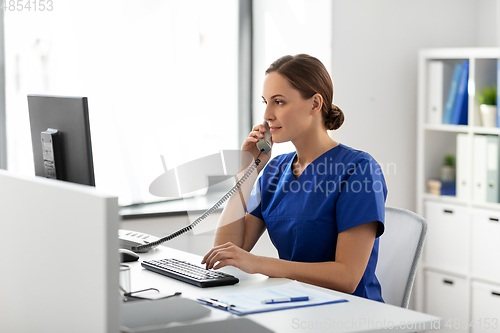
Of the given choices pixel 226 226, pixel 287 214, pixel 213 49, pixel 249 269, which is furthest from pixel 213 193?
pixel 213 49

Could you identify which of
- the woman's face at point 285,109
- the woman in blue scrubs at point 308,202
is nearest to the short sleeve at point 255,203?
the woman in blue scrubs at point 308,202

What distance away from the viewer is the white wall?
2.90 m

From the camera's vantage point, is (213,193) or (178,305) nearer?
(178,305)

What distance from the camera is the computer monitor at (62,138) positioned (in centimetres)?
145

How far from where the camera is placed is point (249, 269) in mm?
1529

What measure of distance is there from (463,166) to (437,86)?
1.41 ft

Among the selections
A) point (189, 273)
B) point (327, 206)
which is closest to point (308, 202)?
point (327, 206)

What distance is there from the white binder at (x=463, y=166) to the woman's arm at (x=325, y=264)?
1518 mm

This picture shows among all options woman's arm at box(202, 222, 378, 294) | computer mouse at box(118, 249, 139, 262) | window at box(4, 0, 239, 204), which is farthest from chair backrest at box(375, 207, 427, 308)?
window at box(4, 0, 239, 204)

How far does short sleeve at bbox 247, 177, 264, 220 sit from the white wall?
1.10 m

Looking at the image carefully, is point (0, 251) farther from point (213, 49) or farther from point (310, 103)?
point (213, 49)

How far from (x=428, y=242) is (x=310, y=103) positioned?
1631mm

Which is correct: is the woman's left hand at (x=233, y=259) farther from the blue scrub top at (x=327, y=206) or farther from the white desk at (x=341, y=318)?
the blue scrub top at (x=327, y=206)

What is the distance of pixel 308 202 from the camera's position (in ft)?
5.56
